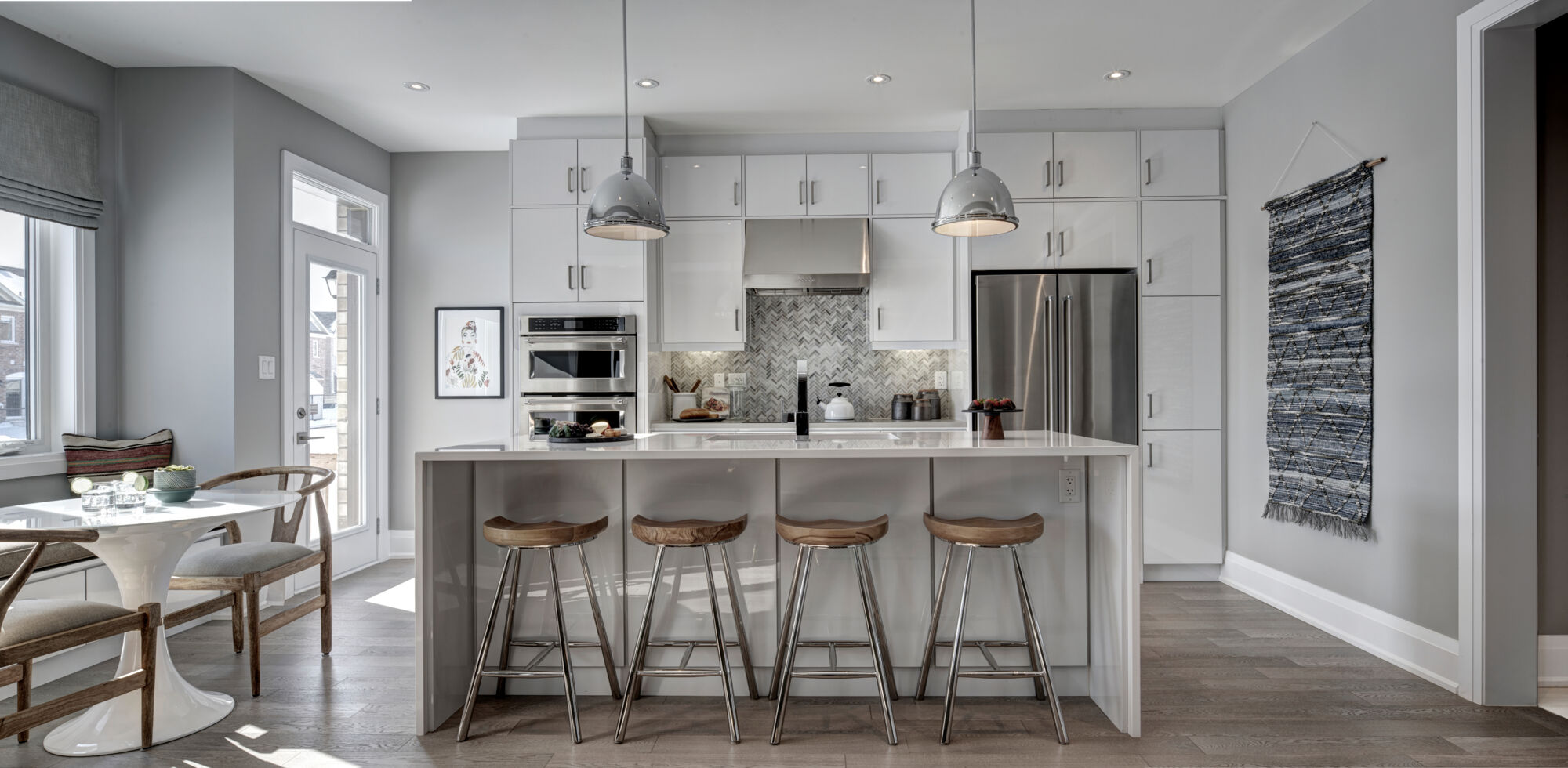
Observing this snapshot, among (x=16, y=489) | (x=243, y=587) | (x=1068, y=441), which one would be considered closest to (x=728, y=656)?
(x=1068, y=441)

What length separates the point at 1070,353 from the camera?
4461 millimetres

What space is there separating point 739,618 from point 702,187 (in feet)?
9.72

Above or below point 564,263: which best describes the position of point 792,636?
below

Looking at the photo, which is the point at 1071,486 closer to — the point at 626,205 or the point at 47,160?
the point at 626,205

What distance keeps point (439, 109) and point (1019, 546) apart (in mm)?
3912

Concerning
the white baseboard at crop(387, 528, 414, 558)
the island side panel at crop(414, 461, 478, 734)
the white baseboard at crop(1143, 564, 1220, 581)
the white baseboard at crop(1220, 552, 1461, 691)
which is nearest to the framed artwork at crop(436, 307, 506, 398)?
the white baseboard at crop(387, 528, 414, 558)

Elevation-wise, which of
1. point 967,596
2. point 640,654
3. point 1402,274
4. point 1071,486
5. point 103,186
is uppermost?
point 103,186

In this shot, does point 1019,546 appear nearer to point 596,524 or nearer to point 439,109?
point 596,524

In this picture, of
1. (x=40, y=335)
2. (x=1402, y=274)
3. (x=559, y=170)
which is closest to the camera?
(x=1402, y=274)

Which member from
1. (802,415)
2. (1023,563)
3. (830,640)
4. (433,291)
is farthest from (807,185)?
(830,640)

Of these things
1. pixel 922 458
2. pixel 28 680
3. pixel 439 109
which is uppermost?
pixel 439 109

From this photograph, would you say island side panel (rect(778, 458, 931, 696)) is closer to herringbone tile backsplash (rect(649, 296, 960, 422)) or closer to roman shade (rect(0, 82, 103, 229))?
herringbone tile backsplash (rect(649, 296, 960, 422))

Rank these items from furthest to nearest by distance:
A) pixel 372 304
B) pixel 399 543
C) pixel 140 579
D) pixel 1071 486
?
1. pixel 399 543
2. pixel 372 304
3. pixel 1071 486
4. pixel 140 579

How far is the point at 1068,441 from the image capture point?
2.75 metres
